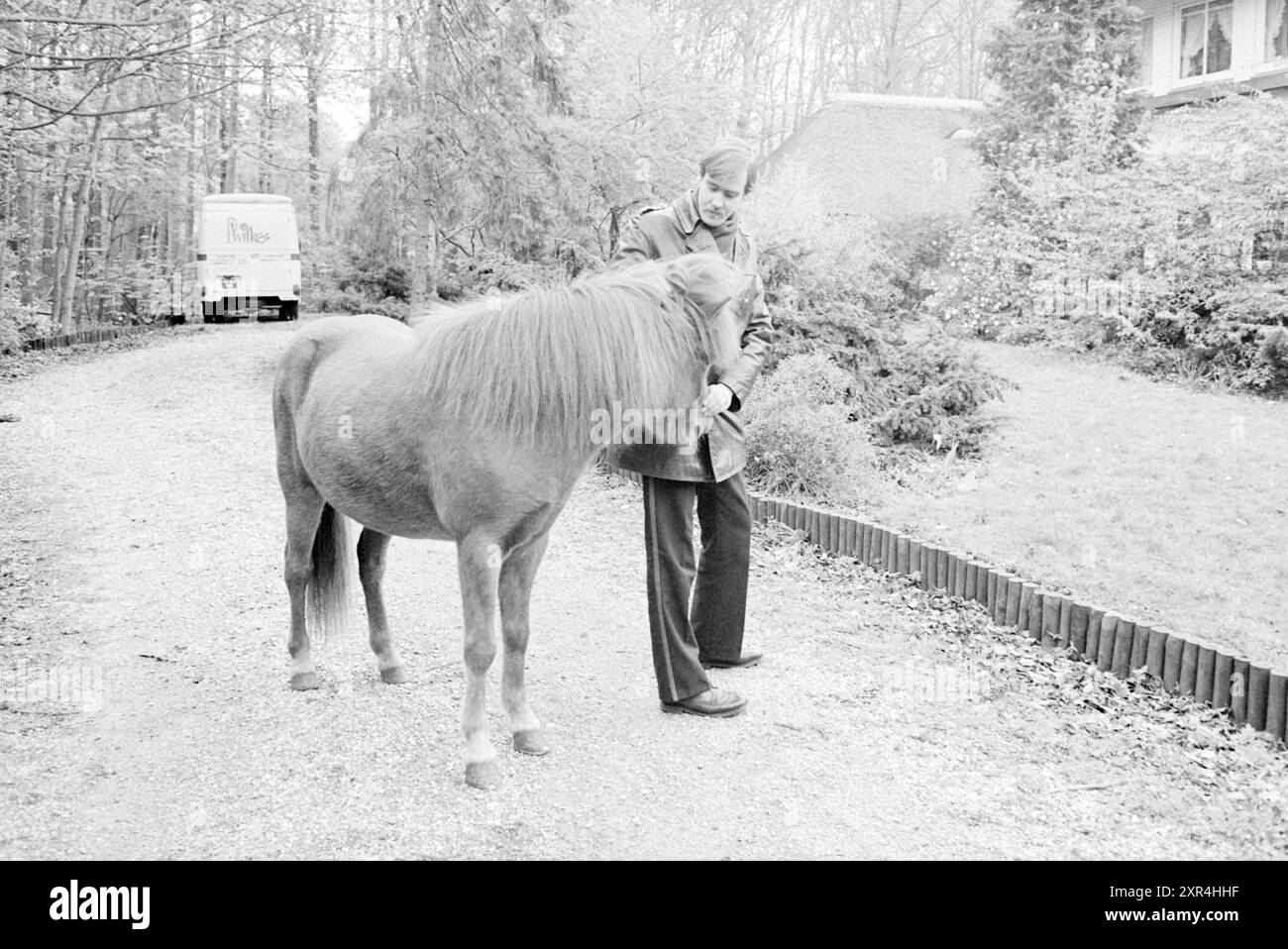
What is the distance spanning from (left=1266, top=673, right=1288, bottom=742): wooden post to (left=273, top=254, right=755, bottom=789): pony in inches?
104

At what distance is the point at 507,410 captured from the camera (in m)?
3.40

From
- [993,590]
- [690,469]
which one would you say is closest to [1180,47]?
[993,590]

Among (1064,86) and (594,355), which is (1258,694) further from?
(1064,86)

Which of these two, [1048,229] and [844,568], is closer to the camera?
[844,568]

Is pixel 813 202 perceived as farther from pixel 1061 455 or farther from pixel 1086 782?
pixel 1086 782

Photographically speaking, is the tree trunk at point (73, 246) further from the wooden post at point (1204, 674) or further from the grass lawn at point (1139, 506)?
the wooden post at point (1204, 674)

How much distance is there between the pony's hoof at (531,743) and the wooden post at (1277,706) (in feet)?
9.72

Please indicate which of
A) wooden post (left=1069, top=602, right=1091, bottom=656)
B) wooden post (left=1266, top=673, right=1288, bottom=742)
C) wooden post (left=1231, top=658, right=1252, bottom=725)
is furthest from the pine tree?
wooden post (left=1266, top=673, right=1288, bottom=742)

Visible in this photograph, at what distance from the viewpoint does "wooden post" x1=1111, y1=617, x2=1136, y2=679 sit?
472cm

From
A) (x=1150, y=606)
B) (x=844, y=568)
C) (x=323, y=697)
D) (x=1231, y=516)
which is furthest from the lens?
(x=1231, y=516)

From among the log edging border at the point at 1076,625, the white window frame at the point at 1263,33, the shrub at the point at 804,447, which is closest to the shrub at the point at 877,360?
the shrub at the point at 804,447

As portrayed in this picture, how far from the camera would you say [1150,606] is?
5355 millimetres
